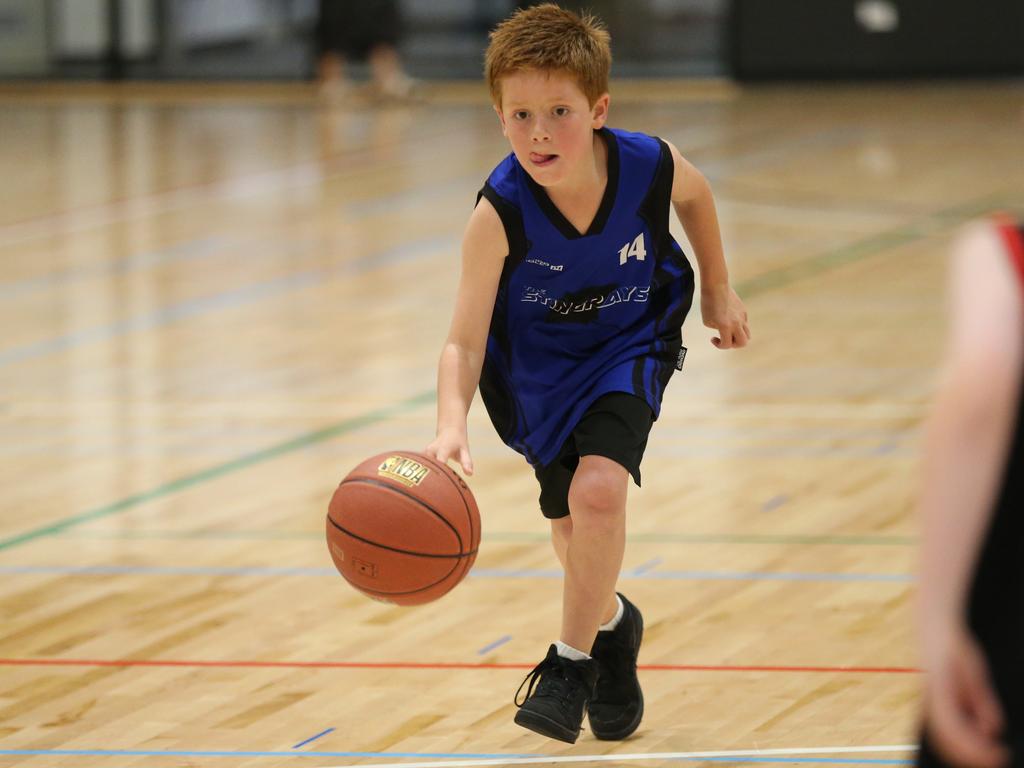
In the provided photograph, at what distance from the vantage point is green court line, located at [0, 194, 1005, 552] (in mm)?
4746

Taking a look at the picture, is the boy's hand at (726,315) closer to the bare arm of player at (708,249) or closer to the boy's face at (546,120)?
the bare arm of player at (708,249)

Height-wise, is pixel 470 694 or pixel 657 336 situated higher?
pixel 657 336

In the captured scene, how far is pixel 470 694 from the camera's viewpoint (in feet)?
11.4

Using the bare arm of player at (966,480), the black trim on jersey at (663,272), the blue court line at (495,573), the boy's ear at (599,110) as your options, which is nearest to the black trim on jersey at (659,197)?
the black trim on jersey at (663,272)

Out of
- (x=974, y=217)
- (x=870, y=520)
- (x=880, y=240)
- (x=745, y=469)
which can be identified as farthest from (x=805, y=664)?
(x=974, y=217)

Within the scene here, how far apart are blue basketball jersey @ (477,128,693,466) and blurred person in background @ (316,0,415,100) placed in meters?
12.8

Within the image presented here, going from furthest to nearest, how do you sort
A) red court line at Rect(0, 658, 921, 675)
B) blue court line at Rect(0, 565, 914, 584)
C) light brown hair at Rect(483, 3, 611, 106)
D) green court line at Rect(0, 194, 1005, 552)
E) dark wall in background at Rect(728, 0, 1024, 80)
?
dark wall in background at Rect(728, 0, 1024, 80) → green court line at Rect(0, 194, 1005, 552) → blue court line at Rect(0, 565, 914, 584) → red court line at Rect(0, 658, 921, 675) → light brown hair at Rect(483, 3, 611, 106)

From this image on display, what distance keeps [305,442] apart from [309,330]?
1.64 meters

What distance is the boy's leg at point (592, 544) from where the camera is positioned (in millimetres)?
3014

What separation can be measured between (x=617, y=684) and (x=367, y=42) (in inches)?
524

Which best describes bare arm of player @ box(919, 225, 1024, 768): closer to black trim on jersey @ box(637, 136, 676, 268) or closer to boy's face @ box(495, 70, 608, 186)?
boy's face @ box(495, 70, 608, 186)

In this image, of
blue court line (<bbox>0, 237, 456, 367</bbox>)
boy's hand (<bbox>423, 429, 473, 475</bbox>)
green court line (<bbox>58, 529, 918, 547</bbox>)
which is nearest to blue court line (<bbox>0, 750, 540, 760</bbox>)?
boy's hand (<bbox>423, 429, 473, 475</bbox>)

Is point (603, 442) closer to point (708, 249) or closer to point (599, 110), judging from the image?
point (708, 249)

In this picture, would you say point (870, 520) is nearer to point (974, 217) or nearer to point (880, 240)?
point (880, 240)
